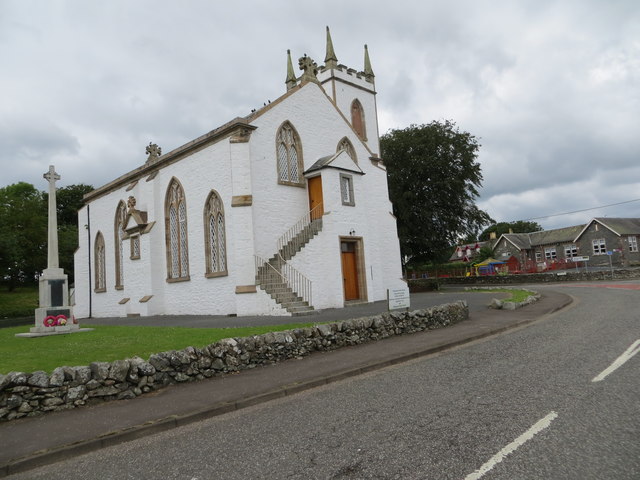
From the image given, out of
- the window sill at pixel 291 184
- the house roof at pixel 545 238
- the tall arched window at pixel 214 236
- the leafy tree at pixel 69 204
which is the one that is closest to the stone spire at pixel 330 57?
the window sill at pixel 291 184

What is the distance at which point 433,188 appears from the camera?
3919cm

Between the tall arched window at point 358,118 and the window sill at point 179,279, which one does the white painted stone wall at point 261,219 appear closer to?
the window sill at point 179,279

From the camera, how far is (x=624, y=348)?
8.66 m

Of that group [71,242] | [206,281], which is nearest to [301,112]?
[206,281]

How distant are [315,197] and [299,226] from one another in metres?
1.70

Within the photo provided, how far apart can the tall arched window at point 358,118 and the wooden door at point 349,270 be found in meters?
13.7

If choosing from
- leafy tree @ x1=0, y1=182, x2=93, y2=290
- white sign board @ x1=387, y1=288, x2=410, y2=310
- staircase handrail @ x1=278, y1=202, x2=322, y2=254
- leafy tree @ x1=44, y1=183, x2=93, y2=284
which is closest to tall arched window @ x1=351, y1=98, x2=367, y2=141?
staircase handrail @ x1=278, y1=202, x2=322, y2=254

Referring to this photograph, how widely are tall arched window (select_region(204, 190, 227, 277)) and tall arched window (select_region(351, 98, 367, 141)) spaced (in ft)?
48.7

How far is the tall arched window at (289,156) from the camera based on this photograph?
2122 centimetres

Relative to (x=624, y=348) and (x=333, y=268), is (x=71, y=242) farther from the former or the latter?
(x=624, y=348)

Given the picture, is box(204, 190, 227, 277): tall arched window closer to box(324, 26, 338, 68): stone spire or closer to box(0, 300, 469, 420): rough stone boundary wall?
box(0, 300, 469, 420): rough stone boundary wall

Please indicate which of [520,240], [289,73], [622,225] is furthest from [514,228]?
[289,73]

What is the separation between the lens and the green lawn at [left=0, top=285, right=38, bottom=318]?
3844cm

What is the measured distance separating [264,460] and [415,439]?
155 centimetres
